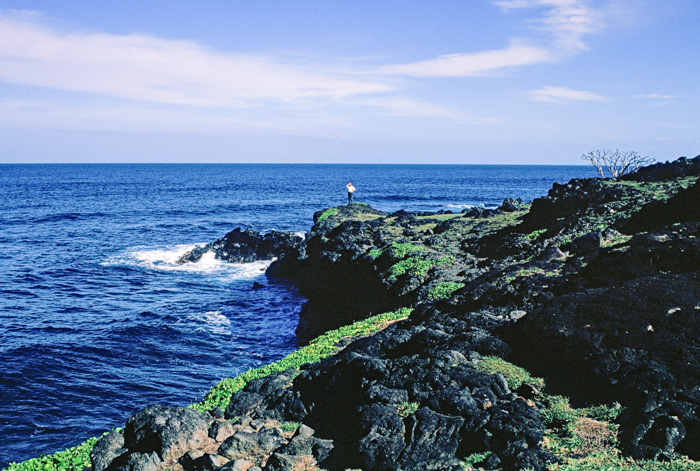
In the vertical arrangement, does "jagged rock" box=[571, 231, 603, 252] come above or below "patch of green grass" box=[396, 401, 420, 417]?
above

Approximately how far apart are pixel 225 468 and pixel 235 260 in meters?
43.4

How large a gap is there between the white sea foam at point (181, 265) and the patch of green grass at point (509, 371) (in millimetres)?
34985

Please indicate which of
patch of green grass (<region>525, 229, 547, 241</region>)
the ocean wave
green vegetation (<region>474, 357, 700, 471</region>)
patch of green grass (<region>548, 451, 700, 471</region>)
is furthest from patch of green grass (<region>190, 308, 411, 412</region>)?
patch of green grass (<region>525, 229, 547, 241</region>)

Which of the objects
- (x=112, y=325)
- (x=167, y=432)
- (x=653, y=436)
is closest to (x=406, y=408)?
(x=653, y=436)

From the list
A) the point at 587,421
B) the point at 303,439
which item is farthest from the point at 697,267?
the point at 303,439

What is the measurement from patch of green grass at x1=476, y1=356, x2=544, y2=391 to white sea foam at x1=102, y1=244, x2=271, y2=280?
35.0 meters

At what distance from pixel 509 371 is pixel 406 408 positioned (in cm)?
304

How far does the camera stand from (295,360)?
1731 centimetres

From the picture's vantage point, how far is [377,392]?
1172cm

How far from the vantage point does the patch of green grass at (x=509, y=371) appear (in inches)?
465

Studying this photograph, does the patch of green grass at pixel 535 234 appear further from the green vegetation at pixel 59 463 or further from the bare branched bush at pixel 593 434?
the green vegetation at pixel 59 463

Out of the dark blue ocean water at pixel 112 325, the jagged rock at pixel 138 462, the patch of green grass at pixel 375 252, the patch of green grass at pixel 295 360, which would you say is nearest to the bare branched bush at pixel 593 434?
the jagged rock at pixel 138 462

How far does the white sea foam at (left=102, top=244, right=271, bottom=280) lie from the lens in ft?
153

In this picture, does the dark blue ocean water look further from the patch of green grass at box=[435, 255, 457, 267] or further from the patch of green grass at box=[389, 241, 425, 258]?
the patch of green grass at box=[435, 255, 457, 267]
